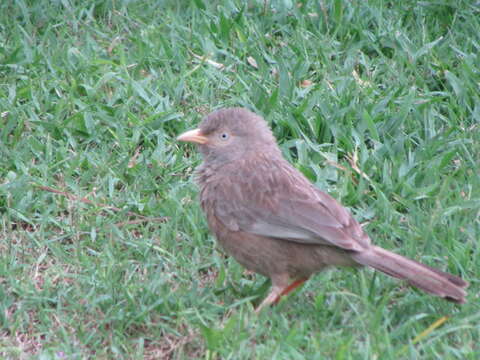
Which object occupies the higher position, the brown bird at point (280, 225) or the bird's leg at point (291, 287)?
the brown bird at point (280, 225)

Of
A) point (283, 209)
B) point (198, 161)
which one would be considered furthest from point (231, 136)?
point (198, 161)

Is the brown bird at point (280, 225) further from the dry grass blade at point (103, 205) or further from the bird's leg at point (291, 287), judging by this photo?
the dry grass blade at point (103, 205)

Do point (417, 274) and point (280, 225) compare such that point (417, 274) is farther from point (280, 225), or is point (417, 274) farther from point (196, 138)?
point (196, 138)

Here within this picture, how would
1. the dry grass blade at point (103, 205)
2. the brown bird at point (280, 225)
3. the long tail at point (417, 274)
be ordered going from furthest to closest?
the dry grass blade at point (103, 205), the brown bird at point (280, 225), the long tail at point (417, 274)

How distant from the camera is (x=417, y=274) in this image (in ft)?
18.4

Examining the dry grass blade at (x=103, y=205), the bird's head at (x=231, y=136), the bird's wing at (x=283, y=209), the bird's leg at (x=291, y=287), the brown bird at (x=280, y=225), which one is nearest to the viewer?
the brown bird at (x=280, y=225)

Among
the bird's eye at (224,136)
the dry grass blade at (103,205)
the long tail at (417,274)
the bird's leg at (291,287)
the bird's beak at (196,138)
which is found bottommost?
the dry grass blade at (103,205)

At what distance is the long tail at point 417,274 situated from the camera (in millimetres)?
5531

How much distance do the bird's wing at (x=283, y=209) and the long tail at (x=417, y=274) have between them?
0.09 metres

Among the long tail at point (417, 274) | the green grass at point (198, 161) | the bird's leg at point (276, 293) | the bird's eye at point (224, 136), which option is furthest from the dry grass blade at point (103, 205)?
the long tail at point (417, 274)

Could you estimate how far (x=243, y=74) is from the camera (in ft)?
27.3

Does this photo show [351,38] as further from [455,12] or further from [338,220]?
[338,220]

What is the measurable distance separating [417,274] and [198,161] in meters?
2.40

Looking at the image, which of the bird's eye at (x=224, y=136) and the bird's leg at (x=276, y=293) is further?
the bird's eye at (x=224, y=136)
